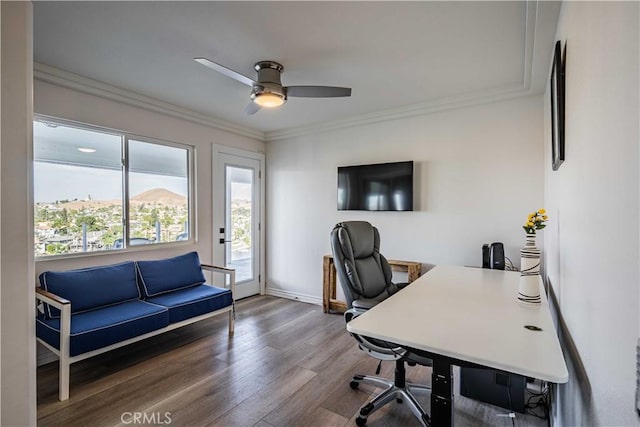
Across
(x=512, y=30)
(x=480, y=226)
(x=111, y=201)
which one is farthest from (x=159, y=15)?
(x=480, y=226)

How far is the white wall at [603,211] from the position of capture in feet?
2.16

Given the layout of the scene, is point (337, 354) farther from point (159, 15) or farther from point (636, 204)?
point (159, 15)

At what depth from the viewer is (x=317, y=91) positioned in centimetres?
249

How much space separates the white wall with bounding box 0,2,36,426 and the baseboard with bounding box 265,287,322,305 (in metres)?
3.61

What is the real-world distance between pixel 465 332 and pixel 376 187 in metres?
2.68

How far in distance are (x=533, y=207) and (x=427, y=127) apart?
54.3 inches

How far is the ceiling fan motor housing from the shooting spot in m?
2.46

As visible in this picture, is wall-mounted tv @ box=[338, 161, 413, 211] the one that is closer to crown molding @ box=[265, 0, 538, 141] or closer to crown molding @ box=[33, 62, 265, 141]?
crown molding @ box=[265, 0, 538, 141]

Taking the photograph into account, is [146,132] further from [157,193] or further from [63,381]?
[63,381]

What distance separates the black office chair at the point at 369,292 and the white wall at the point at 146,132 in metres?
2.39

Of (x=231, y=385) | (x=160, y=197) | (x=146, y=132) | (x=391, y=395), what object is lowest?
(x=231, y=385)

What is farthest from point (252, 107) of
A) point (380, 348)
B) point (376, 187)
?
point (380, 348)

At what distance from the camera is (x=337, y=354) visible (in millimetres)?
2885

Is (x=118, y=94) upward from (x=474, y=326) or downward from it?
upward
